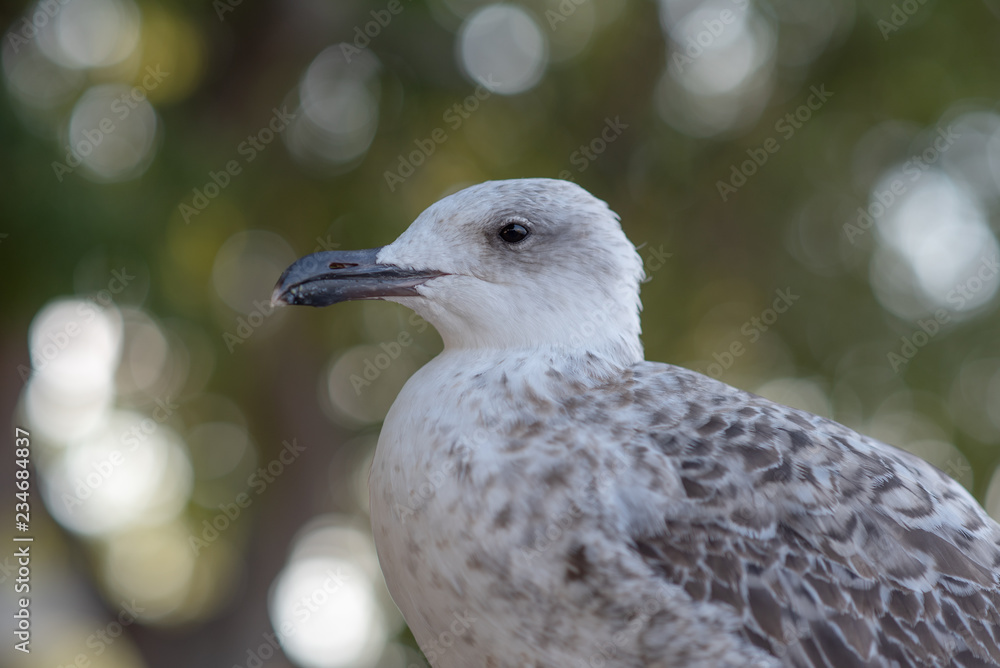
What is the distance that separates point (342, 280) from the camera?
1686 mm

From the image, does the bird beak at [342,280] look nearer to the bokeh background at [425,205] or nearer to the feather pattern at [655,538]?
the feather pattern at [655,538]

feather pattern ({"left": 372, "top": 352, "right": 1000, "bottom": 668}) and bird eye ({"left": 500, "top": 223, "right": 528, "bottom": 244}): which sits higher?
bird eye ({"left": 500, "top": 223, "right": 528, "bottom": 244})

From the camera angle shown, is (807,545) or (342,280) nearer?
(807,545)

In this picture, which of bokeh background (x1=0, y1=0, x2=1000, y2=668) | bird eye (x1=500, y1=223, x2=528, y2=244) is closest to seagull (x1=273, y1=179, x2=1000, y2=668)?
bird eye (x1=500, y1=223, x2=528, y2=244)

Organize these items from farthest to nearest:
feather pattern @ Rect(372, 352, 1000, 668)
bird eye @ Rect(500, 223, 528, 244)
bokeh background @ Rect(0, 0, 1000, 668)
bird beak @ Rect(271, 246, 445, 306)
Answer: bokeh background @ Rect(0, 0, 1000, 668) → bird eye @ Rect(500, 223, 528, 244) → bird beak @ Rect(271, 246, 445, 306) → feather pattern @ Rect(372, 352, 1000, 668)

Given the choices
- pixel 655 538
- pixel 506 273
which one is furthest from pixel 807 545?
pixel 506 273

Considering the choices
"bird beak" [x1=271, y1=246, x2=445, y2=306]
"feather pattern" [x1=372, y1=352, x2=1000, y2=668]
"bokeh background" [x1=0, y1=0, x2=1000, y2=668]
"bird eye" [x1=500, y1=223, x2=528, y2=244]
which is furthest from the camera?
"bokeh background" [x1=0, y1=0, x2=1000, y2=668]

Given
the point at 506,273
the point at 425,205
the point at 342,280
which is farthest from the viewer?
the point at 425,205

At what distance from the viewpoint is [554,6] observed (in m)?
6.45

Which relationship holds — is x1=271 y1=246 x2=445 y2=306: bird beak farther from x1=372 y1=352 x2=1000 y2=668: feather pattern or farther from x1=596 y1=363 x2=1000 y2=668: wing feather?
x1=596 y1=363 x2=1000 y2=668: wing feather

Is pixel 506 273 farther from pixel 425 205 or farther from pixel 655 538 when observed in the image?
pixel 425 205

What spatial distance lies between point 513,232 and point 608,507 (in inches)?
26.5

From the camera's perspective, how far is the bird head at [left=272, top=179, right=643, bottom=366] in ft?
5.75

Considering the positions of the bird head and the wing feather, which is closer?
the wing feather
